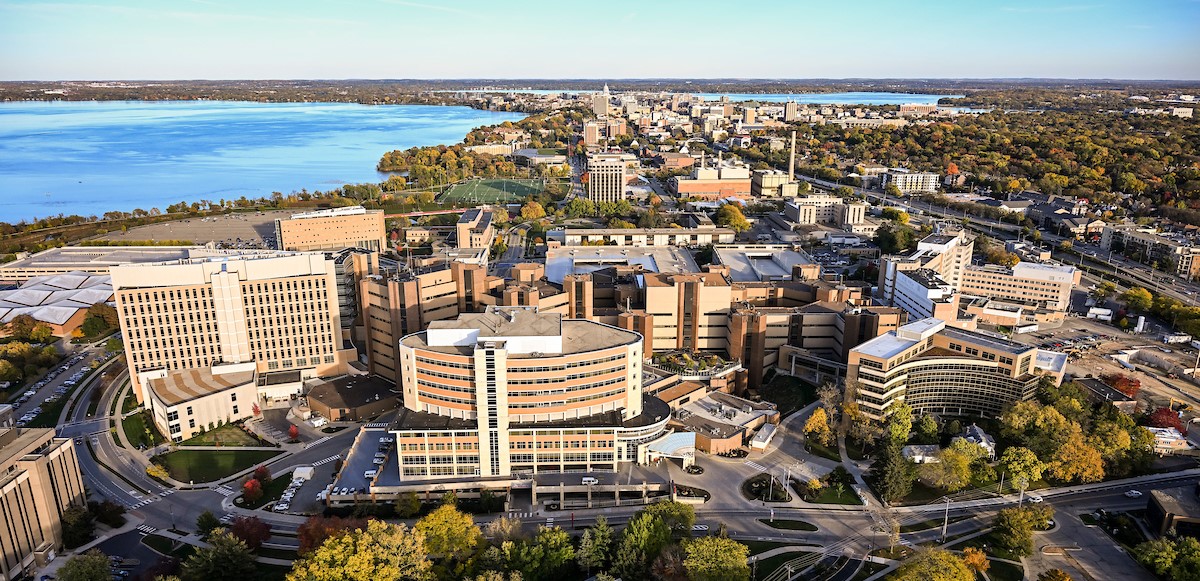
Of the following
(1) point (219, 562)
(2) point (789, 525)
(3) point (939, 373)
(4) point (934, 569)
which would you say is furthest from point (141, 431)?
(3) point (939, 373)

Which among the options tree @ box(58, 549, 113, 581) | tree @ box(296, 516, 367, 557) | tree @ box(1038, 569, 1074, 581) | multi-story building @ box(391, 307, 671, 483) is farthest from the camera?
multi-story building @ box(391, 307, 671, 483)

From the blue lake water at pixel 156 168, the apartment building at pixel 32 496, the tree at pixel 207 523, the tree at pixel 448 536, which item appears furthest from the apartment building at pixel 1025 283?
the blue lake water at pixel 156 168

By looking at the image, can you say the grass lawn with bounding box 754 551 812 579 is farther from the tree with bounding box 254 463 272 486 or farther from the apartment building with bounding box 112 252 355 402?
the apartment building with bounding box 112 252 355 402

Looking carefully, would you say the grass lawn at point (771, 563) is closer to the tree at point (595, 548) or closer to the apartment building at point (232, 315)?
the tree at point (595, 548)

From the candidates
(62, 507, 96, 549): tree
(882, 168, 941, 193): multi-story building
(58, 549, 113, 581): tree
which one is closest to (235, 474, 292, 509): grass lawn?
(62, 507, 96, 549): tree

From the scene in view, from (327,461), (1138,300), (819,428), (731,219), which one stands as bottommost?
(327,461)

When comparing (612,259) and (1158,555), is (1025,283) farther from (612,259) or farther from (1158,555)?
(1158,555)

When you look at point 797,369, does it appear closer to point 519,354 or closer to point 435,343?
point 519,354
